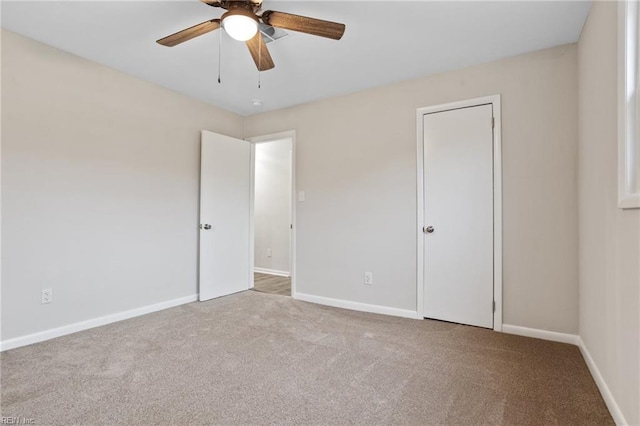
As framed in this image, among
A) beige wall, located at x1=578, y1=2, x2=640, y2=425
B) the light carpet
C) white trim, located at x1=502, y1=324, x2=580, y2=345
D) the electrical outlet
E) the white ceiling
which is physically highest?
the white ceiling

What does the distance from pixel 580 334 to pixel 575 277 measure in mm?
431

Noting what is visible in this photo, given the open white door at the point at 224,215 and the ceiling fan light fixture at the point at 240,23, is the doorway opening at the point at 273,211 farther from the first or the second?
the ceiling fan light fixture at the point at 240,23

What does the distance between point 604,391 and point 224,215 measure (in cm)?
380

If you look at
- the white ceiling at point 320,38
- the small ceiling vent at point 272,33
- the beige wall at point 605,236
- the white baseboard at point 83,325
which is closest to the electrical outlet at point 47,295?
the white baseboard at point 83,325

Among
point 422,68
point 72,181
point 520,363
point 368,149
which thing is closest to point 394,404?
point 520,363

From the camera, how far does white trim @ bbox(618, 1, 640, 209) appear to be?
1.48 m

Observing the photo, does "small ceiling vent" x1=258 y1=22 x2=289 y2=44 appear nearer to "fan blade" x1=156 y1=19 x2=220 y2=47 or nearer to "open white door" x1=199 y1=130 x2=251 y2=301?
"fan blade" x1=156 y1=19 x2=220 y2=47

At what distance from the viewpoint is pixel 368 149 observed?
3602 mm

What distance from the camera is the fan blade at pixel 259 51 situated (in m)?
2.15

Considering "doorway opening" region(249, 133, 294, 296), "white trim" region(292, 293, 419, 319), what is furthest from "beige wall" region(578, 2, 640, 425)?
"doorway opening" region(249, 133, 294, 296)

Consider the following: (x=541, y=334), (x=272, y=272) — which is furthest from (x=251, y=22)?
(x=272, y=272)

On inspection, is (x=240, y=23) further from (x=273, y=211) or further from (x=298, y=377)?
(x=273, y=211)

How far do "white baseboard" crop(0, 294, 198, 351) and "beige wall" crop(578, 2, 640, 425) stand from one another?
373 centimetres

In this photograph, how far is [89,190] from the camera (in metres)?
2.97
